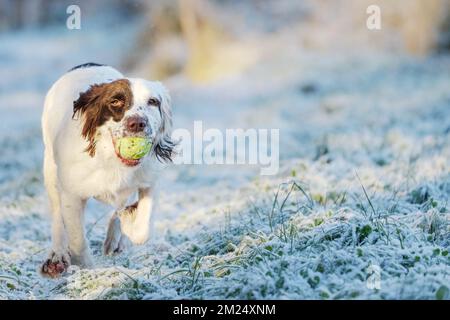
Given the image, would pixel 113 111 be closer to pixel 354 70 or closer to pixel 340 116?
pixel 340 116

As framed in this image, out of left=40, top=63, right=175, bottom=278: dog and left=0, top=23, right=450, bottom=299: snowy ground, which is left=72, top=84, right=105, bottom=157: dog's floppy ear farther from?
left=0, top=23, right=450, bottom=299: snowy ground

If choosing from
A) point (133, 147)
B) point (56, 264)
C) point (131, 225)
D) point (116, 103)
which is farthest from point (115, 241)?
point (116, 103)

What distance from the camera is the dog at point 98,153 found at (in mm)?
4195

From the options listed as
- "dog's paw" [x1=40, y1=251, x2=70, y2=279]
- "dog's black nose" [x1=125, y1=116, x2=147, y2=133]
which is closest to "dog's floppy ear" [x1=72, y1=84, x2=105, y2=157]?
"dog's black nose" [x1=125, y1=116, x2=147, y2=133]

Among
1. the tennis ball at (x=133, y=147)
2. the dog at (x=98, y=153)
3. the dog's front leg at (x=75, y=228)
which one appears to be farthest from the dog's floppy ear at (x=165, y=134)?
the dog's front leg at (x=75, y=228)

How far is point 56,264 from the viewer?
4617 millimetres

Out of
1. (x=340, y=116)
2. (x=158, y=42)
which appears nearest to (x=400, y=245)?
(x=340, y=116)

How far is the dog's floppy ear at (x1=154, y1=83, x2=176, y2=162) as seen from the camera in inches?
172

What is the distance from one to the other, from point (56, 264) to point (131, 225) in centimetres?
53

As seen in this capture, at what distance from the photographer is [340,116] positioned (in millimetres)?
10875

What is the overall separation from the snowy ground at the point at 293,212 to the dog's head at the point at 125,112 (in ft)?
2.50

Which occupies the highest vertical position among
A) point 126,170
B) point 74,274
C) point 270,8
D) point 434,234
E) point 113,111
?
point 270,8
